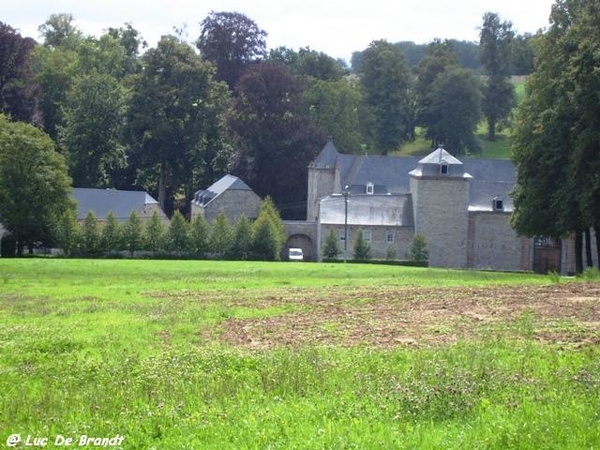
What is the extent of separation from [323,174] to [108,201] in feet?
56.9

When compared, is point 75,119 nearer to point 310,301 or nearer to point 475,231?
point 475,231

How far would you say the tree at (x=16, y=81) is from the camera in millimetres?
80400

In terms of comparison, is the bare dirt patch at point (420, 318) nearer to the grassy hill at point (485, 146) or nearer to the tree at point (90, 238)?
the tree at point (90, 238)

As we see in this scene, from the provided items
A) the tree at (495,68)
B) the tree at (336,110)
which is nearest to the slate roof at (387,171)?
the tree at (336,110)

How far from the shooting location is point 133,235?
207ft

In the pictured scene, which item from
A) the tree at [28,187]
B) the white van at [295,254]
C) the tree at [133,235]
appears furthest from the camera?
the white van at [295,254]

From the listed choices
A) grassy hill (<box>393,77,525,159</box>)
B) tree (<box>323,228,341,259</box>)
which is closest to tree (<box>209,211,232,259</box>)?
tree (<box>323,228,341,259</box>)

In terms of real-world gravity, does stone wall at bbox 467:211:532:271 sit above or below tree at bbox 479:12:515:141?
→ below

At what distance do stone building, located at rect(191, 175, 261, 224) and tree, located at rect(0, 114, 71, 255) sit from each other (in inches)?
602

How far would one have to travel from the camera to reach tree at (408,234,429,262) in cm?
6550

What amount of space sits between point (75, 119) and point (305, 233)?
72.3 feet

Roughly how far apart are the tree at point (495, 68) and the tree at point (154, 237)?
56.4 m

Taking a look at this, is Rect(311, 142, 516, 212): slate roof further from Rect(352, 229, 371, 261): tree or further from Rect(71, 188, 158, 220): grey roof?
Rect(71, 188, 158, 220): grey roof

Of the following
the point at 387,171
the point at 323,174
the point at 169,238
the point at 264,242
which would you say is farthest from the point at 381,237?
the point at 169,238
